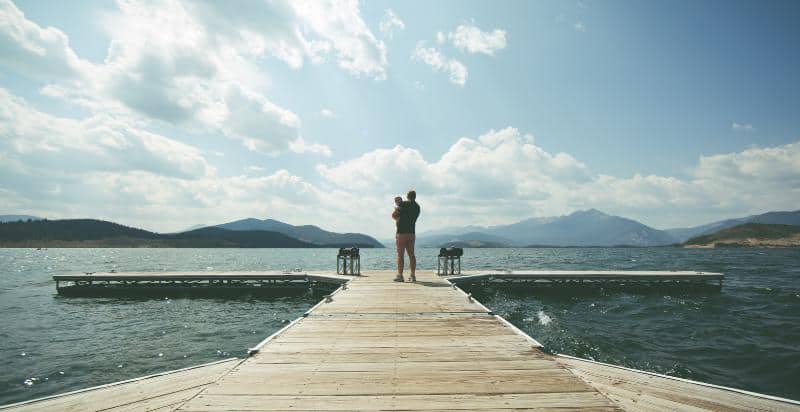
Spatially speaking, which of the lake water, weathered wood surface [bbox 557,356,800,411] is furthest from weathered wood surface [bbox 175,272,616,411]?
the lake water

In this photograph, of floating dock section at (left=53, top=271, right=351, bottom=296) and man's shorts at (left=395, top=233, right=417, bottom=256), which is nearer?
man's shorts at (left=395, top=233, right=417, bottom=256)

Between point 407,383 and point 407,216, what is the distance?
8.66 m

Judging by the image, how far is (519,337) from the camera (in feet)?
18.9

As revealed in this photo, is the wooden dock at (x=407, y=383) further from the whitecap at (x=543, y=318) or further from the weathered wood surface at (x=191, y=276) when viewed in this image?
the weathered wood surface at (x=191, y=276)

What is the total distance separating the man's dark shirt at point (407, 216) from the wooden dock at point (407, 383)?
6517 millimetres

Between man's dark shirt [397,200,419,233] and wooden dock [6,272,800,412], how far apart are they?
652 cm

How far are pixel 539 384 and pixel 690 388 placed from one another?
1.73 metres

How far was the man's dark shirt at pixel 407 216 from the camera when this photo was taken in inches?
→ 484

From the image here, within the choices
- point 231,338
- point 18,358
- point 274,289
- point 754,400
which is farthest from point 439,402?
point 274,289

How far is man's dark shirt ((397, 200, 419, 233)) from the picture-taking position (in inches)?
484

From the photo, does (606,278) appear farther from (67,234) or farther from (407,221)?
(67,234)

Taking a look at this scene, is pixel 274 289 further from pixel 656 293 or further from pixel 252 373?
pixel 656 293

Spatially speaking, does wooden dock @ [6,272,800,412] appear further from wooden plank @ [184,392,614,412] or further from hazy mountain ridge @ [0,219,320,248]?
hazy mountain ridge @ [0,219,320,248]

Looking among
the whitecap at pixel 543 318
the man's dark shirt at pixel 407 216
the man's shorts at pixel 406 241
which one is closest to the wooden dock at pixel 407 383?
the man's shorts at pixel 406 241
